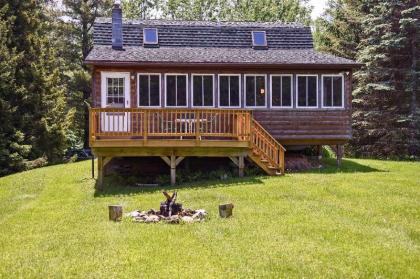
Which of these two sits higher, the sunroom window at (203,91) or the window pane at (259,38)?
the window pane at (259,38)

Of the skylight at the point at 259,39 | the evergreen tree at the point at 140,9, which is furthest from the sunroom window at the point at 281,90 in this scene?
the evergreen tree at the point at 140,9

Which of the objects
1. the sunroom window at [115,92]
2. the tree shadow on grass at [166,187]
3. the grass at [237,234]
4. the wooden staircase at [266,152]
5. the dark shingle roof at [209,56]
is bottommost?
the grass at [237,234]

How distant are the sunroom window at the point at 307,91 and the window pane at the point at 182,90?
404cm

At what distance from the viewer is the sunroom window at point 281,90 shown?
2048 cm

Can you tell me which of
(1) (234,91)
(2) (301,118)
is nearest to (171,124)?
(1) (234,91)

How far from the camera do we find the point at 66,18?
135 ft

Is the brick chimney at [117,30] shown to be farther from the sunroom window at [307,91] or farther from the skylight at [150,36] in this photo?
the sunroom window at [307,91]

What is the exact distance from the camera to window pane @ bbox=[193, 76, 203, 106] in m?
20.2

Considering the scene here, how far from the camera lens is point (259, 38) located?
75.5 feet

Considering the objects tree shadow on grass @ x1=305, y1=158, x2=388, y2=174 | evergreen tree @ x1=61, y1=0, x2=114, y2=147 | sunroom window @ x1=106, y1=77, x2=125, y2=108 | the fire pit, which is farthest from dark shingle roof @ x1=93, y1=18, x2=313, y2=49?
evergreen tree @ x1=61, y1=0, x2=114, y2=147

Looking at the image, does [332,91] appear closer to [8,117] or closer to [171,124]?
[171,124]

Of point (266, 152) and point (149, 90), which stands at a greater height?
point (149, 90)

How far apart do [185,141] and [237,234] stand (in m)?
7.17

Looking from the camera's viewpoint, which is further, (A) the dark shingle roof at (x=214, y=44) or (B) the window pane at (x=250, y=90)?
(B) the window pane at (x=250, y=90)
